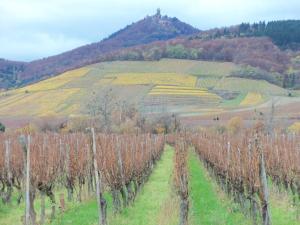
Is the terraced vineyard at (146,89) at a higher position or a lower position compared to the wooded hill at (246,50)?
lower

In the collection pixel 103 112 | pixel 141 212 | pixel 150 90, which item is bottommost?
pixel 103 112

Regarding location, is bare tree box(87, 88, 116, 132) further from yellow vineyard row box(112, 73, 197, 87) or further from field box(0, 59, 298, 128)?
yellow vineyard row box(112, 73, 197, 87)

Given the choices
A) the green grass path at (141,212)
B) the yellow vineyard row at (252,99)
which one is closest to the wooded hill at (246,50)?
the yellow vineyard row at (252,99)

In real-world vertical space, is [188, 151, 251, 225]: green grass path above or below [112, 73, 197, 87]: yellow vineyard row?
above

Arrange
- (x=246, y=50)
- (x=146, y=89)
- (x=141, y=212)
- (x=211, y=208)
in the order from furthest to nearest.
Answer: (x=246, y=50), (x=146, y=89), (x=211, y=208), (x=141, y=212)

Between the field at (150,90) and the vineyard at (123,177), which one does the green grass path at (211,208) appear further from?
the field at (150,90)

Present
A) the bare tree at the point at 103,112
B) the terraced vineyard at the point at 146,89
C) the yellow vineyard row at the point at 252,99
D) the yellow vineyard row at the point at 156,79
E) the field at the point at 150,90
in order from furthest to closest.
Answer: the yellow vineyard row at the point at 156,79, the terraced vineyard at the point at 146,89, the field at the point at 150,90, the yellow vineyard row at the point at 252,99, the bare tree at the point at 103,112

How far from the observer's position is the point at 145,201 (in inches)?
672

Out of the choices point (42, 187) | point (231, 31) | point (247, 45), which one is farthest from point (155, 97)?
point (42, 187)

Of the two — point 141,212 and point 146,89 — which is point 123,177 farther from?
point 146,89

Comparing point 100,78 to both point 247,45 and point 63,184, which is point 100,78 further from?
point 63,184

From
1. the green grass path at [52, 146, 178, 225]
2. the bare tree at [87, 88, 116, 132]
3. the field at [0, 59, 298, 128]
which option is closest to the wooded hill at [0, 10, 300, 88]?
the field at [0, 59, 298, 128]

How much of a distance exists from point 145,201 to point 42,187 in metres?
4.48

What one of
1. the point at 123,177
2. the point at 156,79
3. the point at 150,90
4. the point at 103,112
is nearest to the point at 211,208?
the point at 123,177
